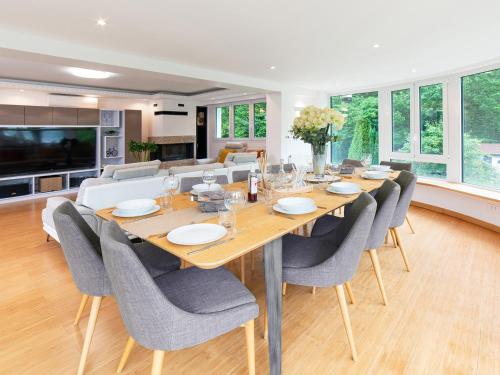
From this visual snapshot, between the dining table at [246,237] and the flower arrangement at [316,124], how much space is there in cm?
89

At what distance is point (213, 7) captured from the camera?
2596mm

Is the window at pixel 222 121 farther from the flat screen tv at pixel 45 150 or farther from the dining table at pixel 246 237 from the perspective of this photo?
the dining table at pixel 246 237

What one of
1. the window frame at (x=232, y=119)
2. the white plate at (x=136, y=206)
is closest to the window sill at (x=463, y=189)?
the white plate at (x=136, y=206)

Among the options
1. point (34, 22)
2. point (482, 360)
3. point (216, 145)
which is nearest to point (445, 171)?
point (482, 360)

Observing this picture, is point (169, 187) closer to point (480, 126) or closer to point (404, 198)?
point (404, 198)

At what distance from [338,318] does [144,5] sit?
2.84 m

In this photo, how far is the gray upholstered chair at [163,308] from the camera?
108 cm

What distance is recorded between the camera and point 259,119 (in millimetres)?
8781

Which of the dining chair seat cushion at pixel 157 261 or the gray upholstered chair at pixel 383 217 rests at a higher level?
the gray upholstered chair at pixel 383 217

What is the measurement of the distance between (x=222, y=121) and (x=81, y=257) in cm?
891

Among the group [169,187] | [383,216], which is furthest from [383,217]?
[169,187]

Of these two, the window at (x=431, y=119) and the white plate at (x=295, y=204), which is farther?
the window at (x=431, y=119)

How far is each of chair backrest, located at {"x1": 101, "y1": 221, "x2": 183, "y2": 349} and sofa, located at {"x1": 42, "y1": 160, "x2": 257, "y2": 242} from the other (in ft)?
5.94

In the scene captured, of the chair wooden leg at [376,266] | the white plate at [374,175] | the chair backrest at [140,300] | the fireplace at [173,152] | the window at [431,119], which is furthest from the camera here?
the fireplace at [173,152]
